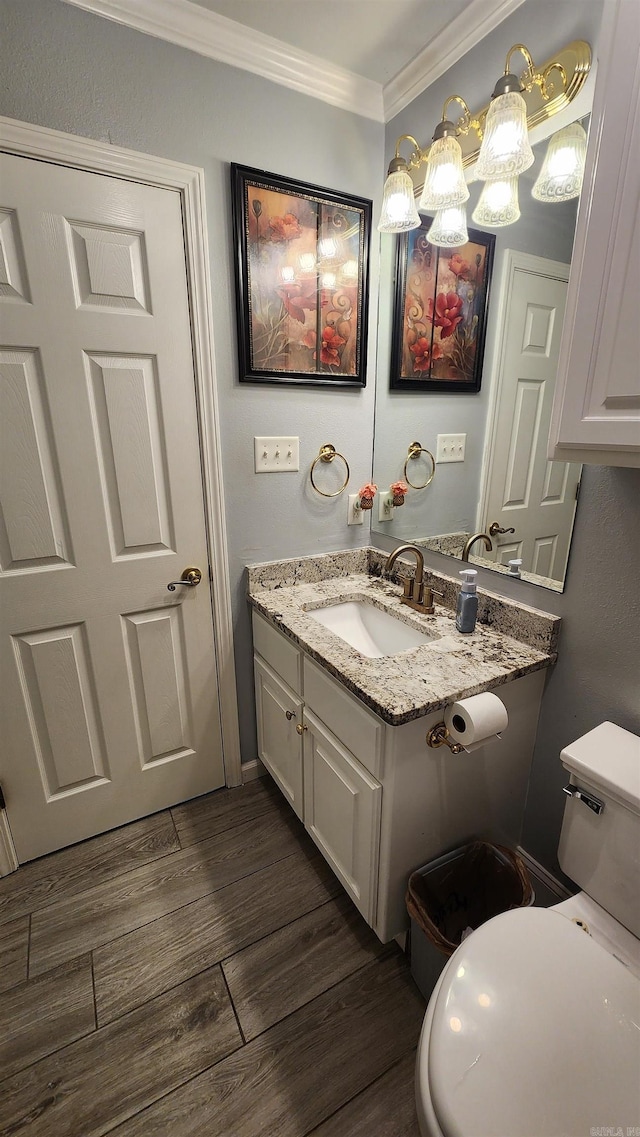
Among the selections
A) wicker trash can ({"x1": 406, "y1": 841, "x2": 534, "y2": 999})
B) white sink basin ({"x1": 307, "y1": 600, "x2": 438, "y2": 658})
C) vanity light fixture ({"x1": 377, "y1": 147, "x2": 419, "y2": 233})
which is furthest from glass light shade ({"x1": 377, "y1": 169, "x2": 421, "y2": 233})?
wicker trash can ({"x1": 406, "y1": 841, "x2": 534, "y2": 999})

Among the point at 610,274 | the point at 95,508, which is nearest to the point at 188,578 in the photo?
the point at 95,508

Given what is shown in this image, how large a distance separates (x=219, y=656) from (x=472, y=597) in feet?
3.06

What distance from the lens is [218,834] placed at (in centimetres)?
164

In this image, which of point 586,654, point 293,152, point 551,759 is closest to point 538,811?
point 551,759

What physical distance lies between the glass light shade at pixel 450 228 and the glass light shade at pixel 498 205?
5 cm

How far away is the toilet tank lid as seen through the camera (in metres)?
0.89

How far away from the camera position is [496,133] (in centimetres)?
107

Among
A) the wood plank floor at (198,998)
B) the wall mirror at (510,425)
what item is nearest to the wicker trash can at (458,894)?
the wood plank floor at (198,998)

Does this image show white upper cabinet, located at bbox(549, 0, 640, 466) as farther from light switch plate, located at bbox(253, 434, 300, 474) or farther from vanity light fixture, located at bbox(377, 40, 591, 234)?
light switch plate, located at bbox(253, 434, 300, 474)

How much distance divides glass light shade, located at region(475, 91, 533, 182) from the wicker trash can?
171 centimetres

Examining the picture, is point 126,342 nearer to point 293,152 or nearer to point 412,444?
point 293,152

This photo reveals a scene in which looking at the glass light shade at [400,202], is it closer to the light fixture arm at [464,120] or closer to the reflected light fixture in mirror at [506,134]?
the light fixture arm at [464,120]

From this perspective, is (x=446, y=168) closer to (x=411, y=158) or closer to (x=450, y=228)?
(x=450, y=228)

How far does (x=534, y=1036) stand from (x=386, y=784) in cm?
45
